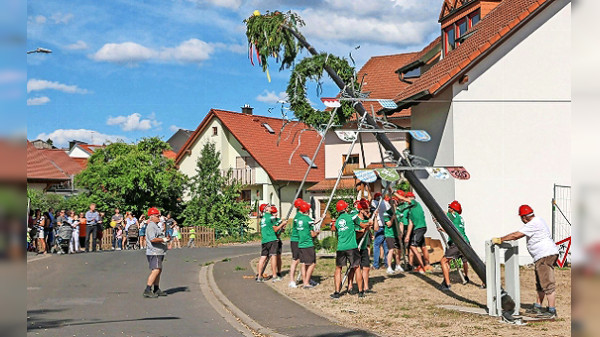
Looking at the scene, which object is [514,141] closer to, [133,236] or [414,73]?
[414,73]

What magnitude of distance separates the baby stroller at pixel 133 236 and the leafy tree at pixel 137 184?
902cm

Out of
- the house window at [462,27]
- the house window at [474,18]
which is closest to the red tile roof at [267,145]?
the house window at [462,27]

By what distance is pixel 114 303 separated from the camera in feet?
41.8

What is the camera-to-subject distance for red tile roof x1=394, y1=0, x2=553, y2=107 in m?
17.0

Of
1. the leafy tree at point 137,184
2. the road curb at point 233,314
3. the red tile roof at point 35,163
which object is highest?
the leafy tree at point 137,184

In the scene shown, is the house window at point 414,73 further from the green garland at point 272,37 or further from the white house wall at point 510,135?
the green garland at point 272,37

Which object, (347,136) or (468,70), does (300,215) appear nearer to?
(347,136)

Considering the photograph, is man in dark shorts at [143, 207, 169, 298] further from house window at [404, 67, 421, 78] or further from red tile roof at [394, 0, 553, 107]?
house window at [404, 67, 421, 78]

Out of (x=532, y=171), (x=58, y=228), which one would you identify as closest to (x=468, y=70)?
(x=532, y=171)

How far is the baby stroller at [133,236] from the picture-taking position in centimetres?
3083

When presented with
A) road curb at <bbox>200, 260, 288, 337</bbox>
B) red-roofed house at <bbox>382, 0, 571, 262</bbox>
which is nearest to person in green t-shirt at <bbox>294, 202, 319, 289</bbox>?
road curb at <bbox>200, 260, 288, 337</bbox>

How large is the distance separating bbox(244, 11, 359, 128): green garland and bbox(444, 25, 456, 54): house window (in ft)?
28.5

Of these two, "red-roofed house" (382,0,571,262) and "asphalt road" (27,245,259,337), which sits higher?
"red-roofed house" (382,0,571,262)

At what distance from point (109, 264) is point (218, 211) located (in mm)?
18462
